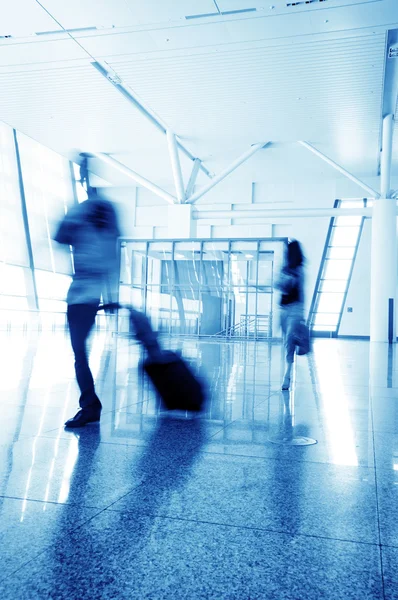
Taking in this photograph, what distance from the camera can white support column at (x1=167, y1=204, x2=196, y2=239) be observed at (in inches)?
879

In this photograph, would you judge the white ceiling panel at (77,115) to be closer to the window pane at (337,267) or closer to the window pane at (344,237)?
the window pane at (344,237)

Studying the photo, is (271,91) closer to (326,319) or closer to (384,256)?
(384,256)

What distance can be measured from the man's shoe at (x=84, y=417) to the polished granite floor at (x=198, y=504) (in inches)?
3.6

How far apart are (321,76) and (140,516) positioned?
14.8m

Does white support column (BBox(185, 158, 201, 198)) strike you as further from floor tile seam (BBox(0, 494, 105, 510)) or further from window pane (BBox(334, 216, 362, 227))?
floor tile seam (BBox(0, 494, 105, 510))

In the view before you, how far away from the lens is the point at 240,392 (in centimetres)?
565

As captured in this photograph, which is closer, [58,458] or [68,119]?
[58,458]

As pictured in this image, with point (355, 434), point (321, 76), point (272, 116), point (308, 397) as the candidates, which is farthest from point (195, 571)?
point (272, 116)

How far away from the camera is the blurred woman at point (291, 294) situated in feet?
19.4

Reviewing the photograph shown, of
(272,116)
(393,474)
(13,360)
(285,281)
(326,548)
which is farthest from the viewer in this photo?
(272,116)

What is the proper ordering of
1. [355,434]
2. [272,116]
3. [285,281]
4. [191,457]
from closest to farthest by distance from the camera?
[191,457] → [355,434] → [285,281] → [272,116]

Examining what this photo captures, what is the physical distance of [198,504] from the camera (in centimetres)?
213

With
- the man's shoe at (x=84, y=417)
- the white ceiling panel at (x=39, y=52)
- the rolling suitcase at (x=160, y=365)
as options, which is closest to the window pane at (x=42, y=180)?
the white ceiling panel at (x=39, y=52)

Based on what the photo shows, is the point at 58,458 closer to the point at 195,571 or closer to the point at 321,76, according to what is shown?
the point at 195,571
